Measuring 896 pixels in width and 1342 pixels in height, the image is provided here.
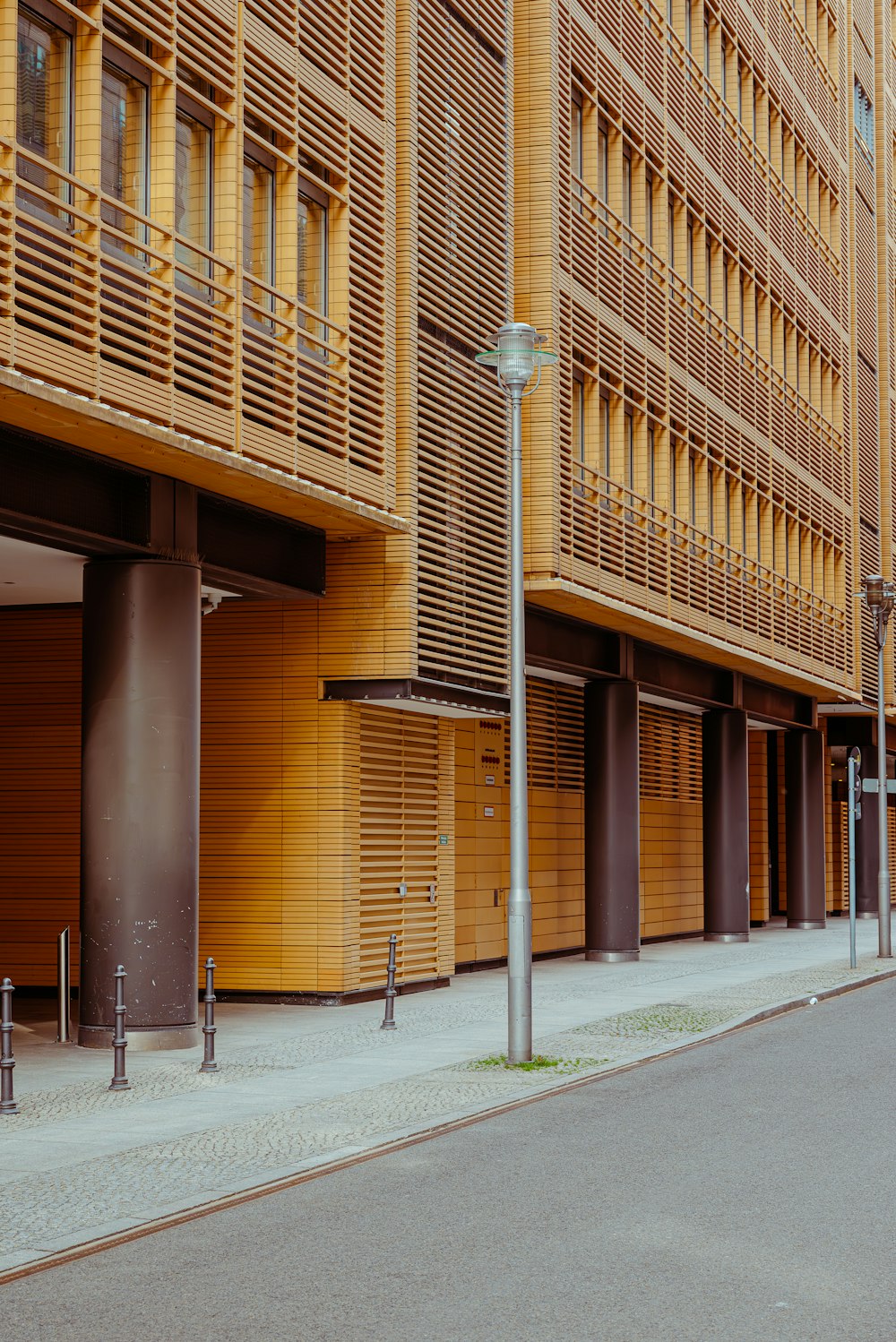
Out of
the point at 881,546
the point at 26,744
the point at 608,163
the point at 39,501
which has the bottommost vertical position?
the point at 26,744

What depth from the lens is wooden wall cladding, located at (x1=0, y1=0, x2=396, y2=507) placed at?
45.3ft

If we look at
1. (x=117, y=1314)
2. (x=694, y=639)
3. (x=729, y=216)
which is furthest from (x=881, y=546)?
(x=117, y=1314)

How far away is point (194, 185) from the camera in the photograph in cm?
1647

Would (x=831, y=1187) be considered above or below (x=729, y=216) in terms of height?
below

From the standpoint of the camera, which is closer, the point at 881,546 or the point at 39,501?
the point at 39,501

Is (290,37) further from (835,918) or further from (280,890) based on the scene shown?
(835,918)

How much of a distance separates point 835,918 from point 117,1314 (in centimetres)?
4130

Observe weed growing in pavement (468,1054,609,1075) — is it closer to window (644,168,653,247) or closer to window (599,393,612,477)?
window (599,393,612,477)

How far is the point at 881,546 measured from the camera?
46.9 meters

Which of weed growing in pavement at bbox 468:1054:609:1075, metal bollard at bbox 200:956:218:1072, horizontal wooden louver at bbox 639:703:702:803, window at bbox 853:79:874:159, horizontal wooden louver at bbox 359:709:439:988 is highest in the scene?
window at bbox 853:79:874:159

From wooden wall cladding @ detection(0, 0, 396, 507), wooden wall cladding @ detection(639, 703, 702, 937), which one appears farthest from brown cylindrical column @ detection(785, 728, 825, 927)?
wooden wall cladding @ detection(0, 0, 396, 507)

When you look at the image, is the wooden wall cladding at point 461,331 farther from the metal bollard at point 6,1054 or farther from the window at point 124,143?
the metal bollard at point 6,1054

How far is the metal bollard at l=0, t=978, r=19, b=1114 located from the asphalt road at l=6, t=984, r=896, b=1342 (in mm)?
2826

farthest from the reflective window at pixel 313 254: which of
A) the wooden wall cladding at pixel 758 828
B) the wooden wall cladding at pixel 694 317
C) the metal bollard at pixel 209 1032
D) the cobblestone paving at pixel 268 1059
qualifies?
the wooden wall cladding at pixel 758 828
